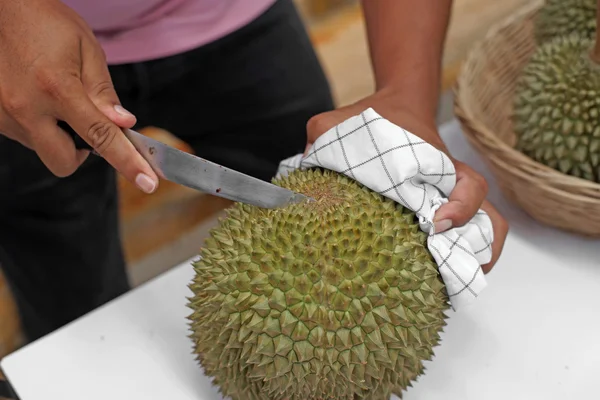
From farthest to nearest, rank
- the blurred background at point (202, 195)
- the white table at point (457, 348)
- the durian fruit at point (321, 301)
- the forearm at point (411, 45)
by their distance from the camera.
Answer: the blurred background at point (202, 195) → the forearm at point (411, 45) → the white table at point (457, 348) → the durian fruit at point (321, 301)

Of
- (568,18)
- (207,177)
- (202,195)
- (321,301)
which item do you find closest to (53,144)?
(207,177)

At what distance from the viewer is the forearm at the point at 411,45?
792 millimetres

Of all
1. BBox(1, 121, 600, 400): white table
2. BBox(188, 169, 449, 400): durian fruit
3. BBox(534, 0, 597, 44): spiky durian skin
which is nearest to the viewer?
BBox(188, 169, 449, 400): durian fruit

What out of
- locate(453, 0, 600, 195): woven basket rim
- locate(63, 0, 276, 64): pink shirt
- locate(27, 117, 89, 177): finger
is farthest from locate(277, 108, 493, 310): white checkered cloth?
locate(63, 0, 276, 64): pink shirt

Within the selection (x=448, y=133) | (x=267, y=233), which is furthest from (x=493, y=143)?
(x=267, y=233)

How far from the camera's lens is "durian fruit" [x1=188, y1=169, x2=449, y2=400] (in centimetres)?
56

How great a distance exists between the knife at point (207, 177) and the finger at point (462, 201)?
143 mm

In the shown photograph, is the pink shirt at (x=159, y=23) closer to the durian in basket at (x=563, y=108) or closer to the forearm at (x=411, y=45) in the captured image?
the forearm at (x=411, y=45)

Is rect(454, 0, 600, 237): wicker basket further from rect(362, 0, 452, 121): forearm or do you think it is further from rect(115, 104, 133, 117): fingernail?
rect(115, 104, 133, 117): fingernail

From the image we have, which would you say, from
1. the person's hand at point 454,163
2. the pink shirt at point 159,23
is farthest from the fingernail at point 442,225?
the pink shirt at point 159,23

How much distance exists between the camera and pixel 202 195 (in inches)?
66.2

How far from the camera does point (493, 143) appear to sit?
78 centimetres

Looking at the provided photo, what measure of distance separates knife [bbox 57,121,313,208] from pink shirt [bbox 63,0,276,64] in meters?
0.34

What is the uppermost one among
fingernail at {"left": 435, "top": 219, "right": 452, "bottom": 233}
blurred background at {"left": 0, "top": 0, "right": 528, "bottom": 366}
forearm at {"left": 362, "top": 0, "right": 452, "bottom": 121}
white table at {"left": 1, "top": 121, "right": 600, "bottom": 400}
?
forearm at {"left": 362, "top": 0, "right": 452, "bottom": 121}
